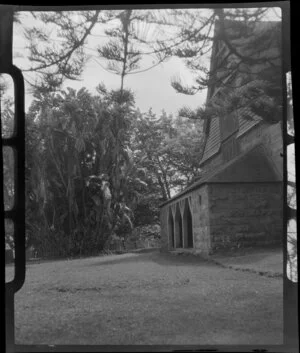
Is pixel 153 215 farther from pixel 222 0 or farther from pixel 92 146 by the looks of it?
pixel 222 0

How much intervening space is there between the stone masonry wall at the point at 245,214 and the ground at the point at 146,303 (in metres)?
0.20

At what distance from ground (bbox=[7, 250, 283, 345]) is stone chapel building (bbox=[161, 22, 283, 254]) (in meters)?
0.19

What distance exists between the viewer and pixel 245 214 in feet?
10.7

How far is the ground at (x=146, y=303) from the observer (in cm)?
298

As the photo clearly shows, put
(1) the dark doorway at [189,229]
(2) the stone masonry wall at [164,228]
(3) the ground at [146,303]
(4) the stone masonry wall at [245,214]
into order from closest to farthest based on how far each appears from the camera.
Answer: (3) the ground at [146,303] → (4) the stone masonry wall at [245,214] → (2) the stone masonry wall at [164,228] → (1) the dark doorway at [189,229]

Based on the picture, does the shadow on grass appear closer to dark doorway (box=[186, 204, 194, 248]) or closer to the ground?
the ground

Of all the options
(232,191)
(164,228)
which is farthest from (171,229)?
(232,191)

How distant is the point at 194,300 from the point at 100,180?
0.98m

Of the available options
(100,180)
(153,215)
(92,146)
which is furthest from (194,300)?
(92,146)

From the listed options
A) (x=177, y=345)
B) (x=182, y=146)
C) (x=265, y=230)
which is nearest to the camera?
(x=177, y=345)

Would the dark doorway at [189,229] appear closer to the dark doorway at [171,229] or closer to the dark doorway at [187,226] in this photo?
the dark doorway at [187,226]

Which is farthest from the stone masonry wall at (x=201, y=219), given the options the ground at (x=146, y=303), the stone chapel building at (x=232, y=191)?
the ground at (x=146, y=303)

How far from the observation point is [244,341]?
296 centimetres

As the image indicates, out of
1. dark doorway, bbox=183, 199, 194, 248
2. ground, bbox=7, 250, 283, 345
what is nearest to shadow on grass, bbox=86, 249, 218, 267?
ground, bbox=7, 250, 283, 345
